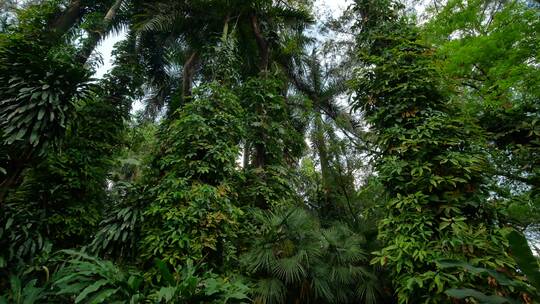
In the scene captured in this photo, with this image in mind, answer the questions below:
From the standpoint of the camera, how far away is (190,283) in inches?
128

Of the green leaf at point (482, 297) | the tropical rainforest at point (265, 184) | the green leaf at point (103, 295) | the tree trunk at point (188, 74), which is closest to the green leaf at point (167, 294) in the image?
the tropical rainforest at point (265, 184)

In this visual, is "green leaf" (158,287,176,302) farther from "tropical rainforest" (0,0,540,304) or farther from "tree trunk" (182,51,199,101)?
"tree trunk" (182,51,199,101)

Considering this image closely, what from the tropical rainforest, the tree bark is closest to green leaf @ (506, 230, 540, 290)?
the tropical rainforest

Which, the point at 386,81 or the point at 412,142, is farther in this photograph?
the point at 386,81

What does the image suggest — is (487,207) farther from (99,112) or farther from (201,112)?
(99,112)

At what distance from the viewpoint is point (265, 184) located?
21.5ft

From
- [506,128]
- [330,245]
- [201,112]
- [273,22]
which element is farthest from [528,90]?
[273,22]

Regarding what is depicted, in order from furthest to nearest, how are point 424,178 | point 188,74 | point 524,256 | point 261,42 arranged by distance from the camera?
1. point 188,74
2. point 261,42
3. point 424,178
4. point 524,256

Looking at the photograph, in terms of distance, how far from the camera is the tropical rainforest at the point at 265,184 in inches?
148

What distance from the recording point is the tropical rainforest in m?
3.76

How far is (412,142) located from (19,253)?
563cm

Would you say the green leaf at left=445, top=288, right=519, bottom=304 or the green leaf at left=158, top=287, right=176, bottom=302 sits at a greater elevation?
the green leaf at left=445, top=288, right=519, bottom=304

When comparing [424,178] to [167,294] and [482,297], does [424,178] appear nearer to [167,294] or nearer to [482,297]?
[482,297]

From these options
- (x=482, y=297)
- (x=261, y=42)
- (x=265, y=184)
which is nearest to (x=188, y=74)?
(x=261, y=42)
